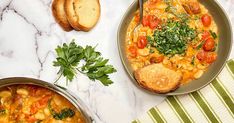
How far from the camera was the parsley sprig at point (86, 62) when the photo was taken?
3.47 m

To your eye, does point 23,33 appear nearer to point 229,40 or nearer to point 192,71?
point 192,71

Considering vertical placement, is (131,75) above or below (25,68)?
below

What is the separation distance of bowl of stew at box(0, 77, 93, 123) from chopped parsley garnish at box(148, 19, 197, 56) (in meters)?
0.67

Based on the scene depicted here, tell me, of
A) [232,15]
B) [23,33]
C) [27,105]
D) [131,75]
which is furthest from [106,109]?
[232,15]

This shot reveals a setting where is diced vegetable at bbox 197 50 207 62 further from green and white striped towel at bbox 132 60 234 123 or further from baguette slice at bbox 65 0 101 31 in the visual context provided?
baguette slice at bbox 65 0 101 31

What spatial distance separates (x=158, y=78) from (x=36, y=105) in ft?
2.77

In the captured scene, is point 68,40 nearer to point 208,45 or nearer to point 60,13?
point 60,13

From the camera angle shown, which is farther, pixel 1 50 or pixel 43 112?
pixel 1 50

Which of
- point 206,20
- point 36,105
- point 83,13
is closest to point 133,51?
point 83,13

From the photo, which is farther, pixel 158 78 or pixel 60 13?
pixel 60 13

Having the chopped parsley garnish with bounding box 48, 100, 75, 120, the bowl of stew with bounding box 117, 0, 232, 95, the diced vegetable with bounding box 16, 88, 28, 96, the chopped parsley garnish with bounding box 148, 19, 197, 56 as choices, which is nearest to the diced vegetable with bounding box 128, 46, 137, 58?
the bowl of stew with bounding box 117, 0, 232, 95

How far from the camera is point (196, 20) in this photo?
343 cm

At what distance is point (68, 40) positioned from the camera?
355 cm

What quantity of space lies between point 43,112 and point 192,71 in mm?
1056
